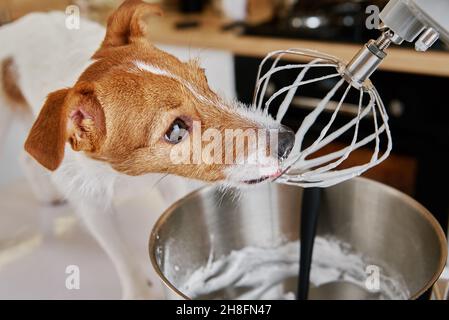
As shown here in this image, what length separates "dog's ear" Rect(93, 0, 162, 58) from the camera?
0.52 metres

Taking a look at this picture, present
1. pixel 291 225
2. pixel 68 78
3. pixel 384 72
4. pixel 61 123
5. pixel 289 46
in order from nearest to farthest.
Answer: pixel 61 123 → pixel 68 78 → pixel 291 225 → pixel 289 46 → pixel 384 72

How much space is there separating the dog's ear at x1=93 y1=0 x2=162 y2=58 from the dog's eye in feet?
0.32

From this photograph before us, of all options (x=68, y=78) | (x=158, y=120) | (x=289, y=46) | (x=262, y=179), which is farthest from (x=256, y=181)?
(x=289, y=46)

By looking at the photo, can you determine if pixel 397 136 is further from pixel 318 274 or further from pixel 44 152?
pixel 44 152

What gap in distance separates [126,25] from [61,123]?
14cm

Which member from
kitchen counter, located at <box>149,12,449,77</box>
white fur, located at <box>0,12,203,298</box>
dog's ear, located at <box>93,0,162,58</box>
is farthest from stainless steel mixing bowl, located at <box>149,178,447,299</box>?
kitchen counter, located at <box>149,12,449,77</box>

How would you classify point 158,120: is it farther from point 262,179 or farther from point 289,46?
point 289,46

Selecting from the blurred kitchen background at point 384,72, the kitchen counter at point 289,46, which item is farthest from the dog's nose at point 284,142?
the blurred kitchen background at point 384,72

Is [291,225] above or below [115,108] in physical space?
below

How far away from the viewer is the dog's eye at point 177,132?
510 millimetres

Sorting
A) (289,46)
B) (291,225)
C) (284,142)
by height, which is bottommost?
(291,225)

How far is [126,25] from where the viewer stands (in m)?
0.52

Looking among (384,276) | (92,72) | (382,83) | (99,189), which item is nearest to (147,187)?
(99,189)

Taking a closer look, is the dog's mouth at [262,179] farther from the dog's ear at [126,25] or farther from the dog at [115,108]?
the dog's ear at [126,25]
